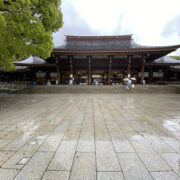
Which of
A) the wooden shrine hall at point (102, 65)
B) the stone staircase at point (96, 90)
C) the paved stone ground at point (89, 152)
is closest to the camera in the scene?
the paved stone ground at point (89, 152)

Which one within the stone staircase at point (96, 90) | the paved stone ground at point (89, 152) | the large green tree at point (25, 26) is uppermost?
the large green tree at point (25, 26)

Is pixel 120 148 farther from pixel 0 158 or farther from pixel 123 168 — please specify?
pixel 0 158

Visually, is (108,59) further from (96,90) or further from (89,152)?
(89,152)

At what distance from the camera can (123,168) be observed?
1549mm

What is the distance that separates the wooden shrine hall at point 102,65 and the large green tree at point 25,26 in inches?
370

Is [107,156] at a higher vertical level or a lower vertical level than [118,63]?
lower

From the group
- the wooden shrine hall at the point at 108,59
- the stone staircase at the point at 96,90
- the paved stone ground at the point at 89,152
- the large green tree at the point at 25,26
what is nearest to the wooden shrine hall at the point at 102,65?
the wooden shrine hall at the point at 108,59

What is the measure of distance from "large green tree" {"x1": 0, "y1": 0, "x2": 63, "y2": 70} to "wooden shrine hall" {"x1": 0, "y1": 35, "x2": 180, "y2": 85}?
30.8 ft

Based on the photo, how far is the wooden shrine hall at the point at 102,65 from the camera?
16188 millimetres

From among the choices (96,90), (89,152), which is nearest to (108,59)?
(96,90)

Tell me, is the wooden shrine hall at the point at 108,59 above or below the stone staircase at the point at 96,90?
above

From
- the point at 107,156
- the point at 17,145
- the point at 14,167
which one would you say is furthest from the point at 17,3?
the point at 107,156

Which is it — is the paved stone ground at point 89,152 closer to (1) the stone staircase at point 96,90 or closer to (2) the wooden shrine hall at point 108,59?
(1) the stone staircase at point 96,90

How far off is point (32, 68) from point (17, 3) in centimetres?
1623
